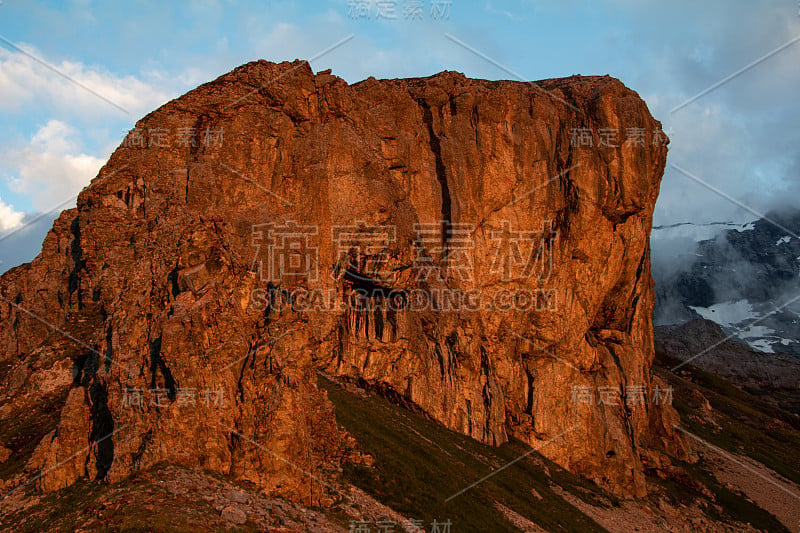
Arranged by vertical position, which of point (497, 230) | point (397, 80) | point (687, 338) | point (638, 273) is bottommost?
point (687, 338)

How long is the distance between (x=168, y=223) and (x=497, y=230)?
44865 mm

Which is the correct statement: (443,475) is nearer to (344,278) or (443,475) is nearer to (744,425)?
(344,278)

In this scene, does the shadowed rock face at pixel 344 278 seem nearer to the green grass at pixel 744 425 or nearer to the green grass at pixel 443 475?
the green grass at pixel 443 475

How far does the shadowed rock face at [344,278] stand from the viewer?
1073 inches

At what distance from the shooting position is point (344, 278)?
60.3m

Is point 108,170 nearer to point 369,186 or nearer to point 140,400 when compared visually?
point 369,186

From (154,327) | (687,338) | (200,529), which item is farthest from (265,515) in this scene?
(687,338)

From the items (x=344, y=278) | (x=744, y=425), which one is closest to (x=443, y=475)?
(x=344, y=278)

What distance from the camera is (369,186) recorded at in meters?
60.8

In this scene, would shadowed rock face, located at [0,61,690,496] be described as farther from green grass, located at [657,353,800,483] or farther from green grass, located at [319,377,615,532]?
green grass, located at [657,353,800,483]

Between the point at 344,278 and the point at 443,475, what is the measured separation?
2521 cm

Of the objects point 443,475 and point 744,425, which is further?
point 744,425

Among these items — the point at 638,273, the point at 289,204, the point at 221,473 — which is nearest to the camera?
the point at 221,473

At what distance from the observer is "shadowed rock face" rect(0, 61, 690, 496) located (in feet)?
89.4
